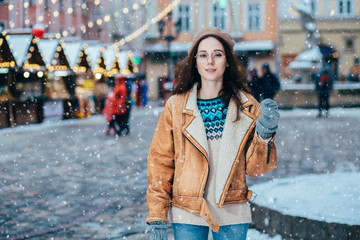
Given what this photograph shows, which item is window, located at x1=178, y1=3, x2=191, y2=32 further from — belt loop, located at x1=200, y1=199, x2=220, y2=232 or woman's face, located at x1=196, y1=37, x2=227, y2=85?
belt loop, located at x1=200, y1=199, x2=220, y2=232

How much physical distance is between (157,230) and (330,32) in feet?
183

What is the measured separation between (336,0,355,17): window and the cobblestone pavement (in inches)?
1458

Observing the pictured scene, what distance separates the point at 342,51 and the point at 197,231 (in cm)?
5601

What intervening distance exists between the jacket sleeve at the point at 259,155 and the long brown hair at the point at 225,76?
0.25 metres

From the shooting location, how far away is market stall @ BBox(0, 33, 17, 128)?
1844cm

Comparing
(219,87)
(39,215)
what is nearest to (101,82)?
(39,215)

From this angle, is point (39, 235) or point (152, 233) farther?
point (39, 235)

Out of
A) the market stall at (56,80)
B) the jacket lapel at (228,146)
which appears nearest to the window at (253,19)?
the market stall at (56,80)

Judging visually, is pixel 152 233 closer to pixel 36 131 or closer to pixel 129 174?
pixel 129 174

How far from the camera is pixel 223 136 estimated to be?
261 cm

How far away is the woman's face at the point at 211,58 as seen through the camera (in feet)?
8.84

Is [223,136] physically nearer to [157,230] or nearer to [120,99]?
[157,230]

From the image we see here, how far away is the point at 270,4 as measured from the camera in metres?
43.7

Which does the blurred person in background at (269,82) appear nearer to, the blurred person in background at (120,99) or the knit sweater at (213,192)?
the blurred person in background at (120,99)
